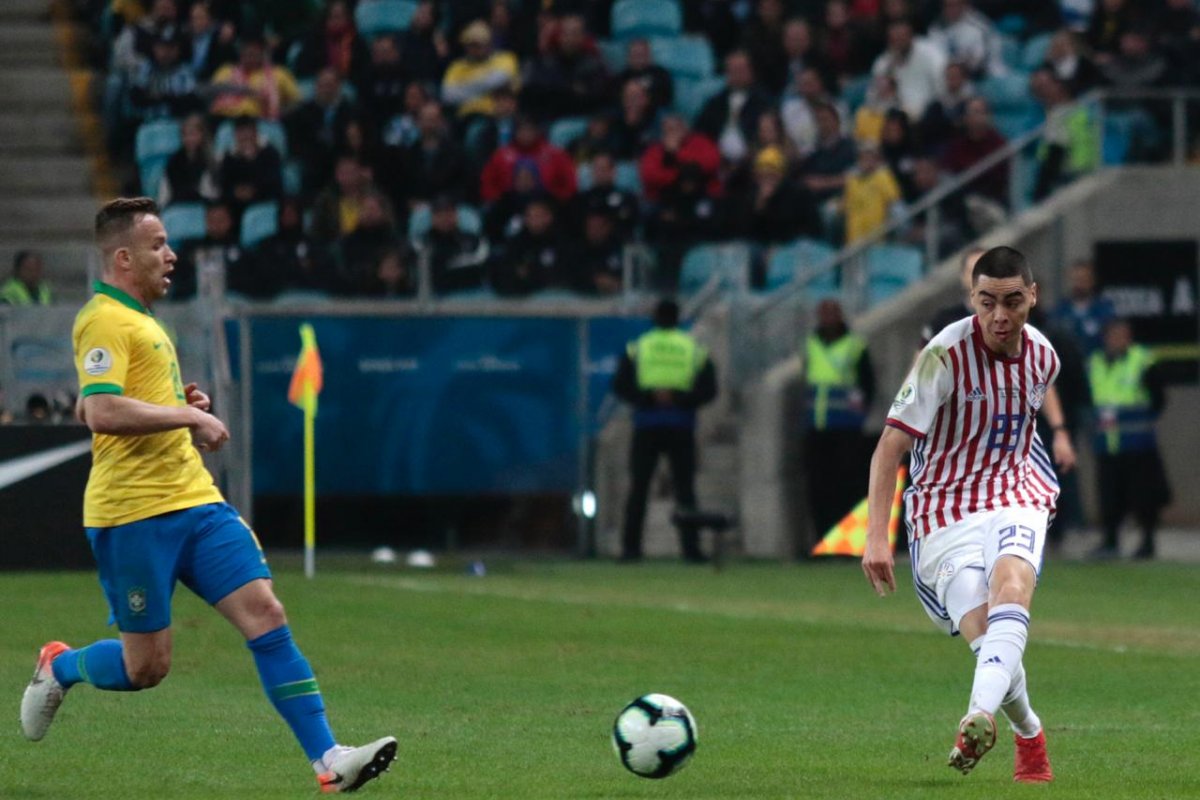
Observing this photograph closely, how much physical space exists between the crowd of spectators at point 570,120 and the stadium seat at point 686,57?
67 millimetres

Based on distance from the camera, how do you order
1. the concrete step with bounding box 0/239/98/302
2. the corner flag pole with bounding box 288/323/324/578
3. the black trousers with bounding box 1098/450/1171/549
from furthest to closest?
the black trousers with bounding box 1098/450/1171/549, the concrete step with bounding box 0/239/98/302, the corner flag pole with bounding box 288/323/324/578

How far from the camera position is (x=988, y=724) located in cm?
766

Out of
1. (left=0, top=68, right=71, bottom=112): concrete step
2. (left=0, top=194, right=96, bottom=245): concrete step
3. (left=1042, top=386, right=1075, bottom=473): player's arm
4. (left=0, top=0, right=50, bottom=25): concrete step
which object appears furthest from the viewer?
(left=0, top=0, right=50, bottom=25): concrete step

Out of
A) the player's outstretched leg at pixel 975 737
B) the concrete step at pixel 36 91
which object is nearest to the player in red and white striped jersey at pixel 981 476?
the player's outstretched leg at pixel 975 737

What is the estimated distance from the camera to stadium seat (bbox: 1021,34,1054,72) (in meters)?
25.0

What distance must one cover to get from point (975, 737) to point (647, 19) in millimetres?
18295

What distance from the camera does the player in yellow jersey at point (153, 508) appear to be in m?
8.05

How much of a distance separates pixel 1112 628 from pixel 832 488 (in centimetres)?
635

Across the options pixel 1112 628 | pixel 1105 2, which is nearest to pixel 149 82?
pixel 1105 2

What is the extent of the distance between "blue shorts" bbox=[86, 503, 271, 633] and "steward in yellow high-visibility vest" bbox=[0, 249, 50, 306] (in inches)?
447

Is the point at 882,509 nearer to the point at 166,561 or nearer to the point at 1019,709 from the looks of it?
the point at 1019,709

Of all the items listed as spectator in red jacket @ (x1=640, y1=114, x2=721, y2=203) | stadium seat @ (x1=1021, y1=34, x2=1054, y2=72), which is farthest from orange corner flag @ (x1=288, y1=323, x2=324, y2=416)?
stadium seat @ (x1=1021, y1=34, x2=1054, y2=72)

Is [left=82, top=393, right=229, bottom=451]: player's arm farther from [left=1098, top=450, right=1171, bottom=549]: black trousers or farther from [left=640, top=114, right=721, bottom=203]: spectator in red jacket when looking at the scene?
[left=640, top=114, right=721, bottom=203]: spectator in red jacket

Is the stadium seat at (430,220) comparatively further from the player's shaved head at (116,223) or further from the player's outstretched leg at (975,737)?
the player's outstretched leg at (975,737)
